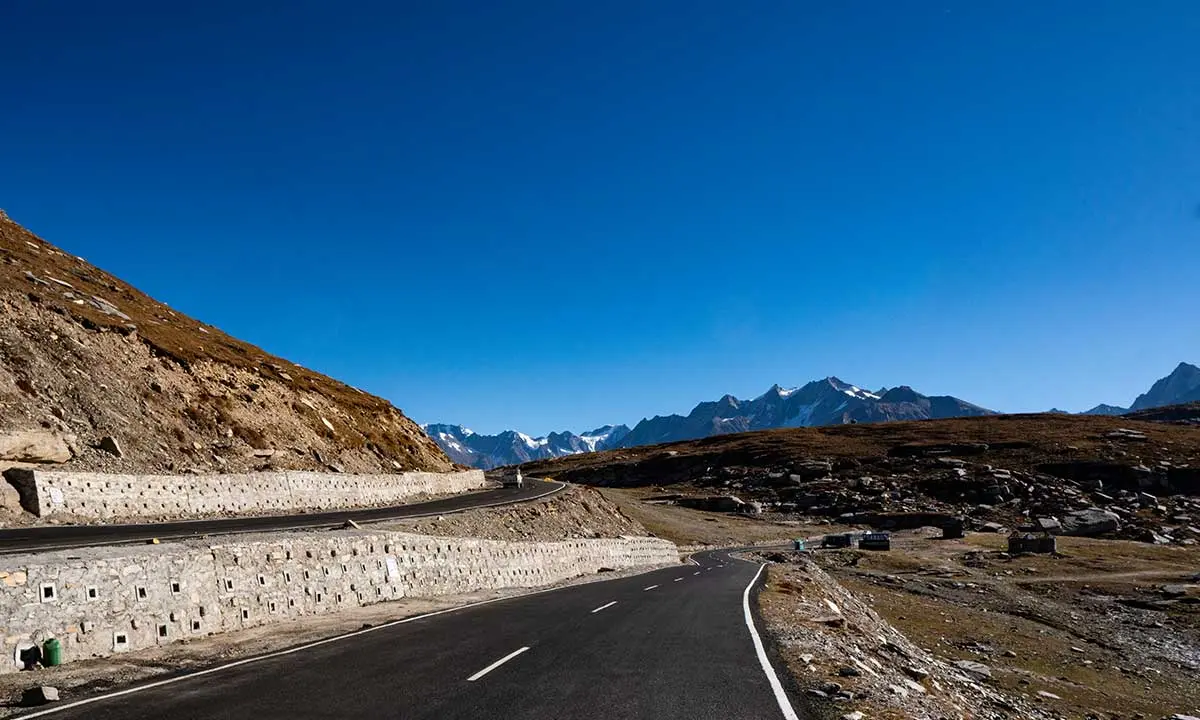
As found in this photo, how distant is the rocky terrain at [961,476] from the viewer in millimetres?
87500

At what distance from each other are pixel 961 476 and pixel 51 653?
383 feet

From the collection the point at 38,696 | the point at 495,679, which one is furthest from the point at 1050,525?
the point at 38,696

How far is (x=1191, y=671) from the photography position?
1032 inches

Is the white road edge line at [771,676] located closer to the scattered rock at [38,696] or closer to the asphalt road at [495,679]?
→ the asphalt road at [495,679]

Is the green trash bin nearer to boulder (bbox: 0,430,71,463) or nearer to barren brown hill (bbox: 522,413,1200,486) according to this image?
boulder (bbox: 0,430,71,463)

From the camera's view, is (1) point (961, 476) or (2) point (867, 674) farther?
(1) point (961, 476)

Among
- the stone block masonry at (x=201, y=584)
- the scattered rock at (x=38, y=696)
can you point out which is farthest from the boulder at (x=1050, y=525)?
the scattered rock at (x=38, y=696)

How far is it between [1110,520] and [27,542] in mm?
94160

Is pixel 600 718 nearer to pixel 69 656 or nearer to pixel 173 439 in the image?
pixel 69 656

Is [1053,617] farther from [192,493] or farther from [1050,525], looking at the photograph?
[1050,525]

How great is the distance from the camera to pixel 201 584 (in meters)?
15.0

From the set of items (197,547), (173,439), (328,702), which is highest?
(173,439)

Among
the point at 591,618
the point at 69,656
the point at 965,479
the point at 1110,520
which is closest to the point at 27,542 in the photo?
the point at 69,656

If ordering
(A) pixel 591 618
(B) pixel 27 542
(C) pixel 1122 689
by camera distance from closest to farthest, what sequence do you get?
(A) pixel 591 618 < (B) pixel 27 542 < (C) pixel 1122 689
